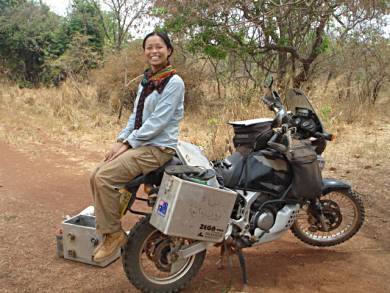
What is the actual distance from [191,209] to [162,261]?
576mm

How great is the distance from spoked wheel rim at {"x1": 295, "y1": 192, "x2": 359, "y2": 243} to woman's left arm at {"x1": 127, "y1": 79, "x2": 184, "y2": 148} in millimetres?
1570

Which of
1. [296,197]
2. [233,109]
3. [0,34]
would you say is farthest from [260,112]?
[0,34]

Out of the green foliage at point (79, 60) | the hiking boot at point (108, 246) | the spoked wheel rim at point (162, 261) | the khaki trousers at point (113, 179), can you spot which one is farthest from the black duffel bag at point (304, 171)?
the green foliage at point (79, 60)

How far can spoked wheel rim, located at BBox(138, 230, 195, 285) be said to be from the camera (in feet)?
9.78

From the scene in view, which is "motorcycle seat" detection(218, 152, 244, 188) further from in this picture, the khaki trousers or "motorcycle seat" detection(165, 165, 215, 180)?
the khaki trousers

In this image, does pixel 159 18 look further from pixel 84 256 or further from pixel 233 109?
pixel 84 256

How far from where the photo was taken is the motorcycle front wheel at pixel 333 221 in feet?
12.2

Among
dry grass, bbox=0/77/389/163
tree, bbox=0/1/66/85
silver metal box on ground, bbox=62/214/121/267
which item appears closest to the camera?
silver metal box on ground, bbox=62/214/121/267

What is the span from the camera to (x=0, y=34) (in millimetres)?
17516

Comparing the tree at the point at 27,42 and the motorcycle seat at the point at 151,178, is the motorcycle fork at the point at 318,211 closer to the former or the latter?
the motorcycle seat at the point at 151,178

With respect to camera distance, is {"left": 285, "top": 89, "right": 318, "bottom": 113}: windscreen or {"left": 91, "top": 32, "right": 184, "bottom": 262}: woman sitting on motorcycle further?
{"left": 285, "top": 89, "right": 318, "bottom": 113}: windscreen

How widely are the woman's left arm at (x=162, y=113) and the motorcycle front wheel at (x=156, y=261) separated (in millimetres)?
585

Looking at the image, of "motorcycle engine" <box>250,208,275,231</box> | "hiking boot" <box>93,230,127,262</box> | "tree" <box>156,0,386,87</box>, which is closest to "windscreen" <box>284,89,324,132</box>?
"motorcycle engine" <box>250,208,275,231</box>

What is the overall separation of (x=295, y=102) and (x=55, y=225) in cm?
272
